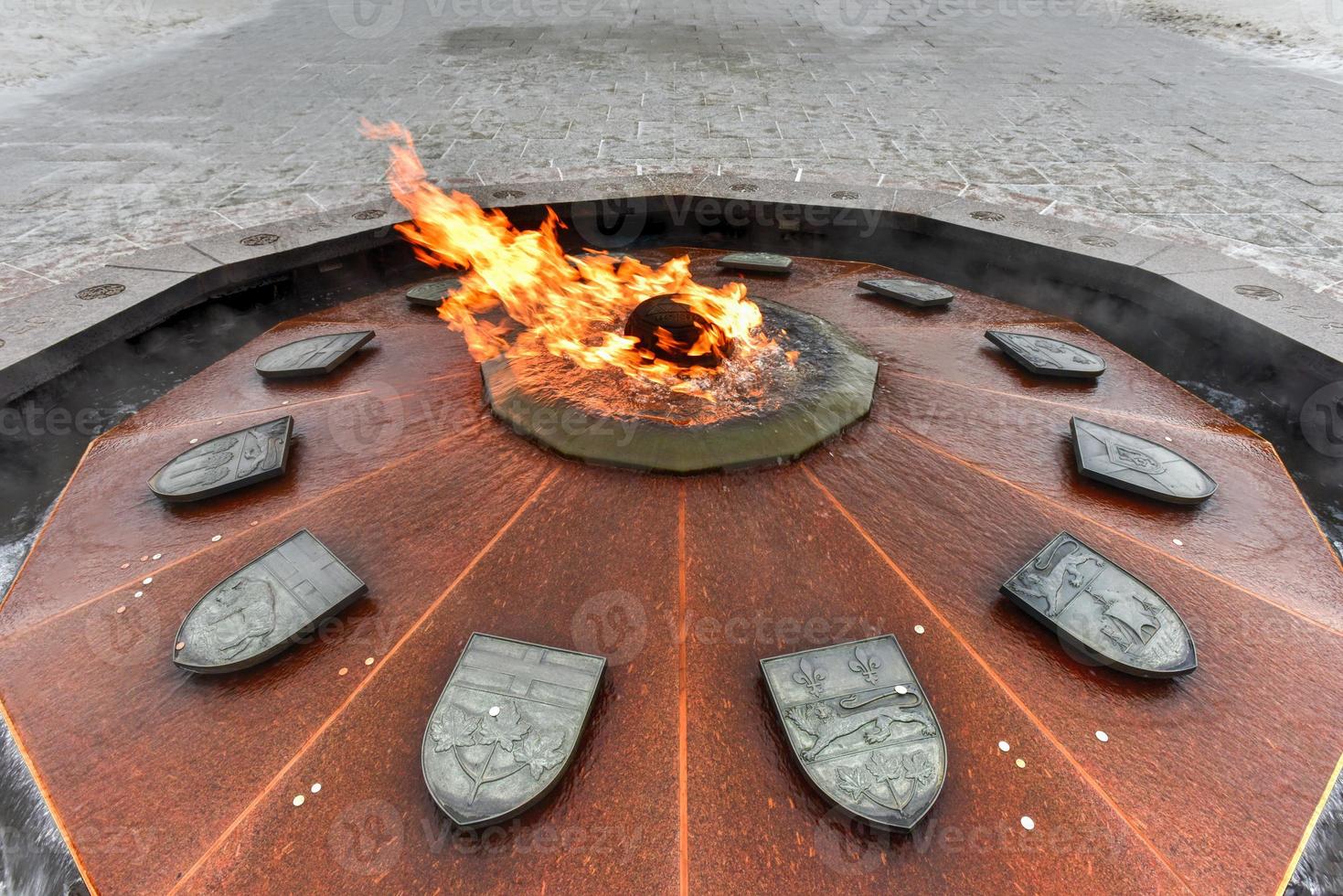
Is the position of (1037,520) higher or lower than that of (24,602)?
higher

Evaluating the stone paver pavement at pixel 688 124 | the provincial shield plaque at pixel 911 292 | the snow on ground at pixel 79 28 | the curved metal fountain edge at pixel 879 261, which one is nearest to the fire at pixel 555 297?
the curved metal fountain edge at pixel 879 261

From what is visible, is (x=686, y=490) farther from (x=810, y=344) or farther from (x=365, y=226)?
(x=365, y=226)

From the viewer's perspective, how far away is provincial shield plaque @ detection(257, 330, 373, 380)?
373 centimetres

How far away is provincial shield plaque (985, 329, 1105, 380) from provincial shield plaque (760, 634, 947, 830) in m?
2.36

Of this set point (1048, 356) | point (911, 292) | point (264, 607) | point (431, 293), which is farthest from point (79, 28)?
point (1048, 356)

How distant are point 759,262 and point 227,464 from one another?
12.7 ft

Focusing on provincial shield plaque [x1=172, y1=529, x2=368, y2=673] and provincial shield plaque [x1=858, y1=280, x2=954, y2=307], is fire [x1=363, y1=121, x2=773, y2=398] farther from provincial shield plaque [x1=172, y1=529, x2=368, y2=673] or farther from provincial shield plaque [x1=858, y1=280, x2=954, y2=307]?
provincial shield plaque [x1=172, y1=529, x2=368, y2=673]

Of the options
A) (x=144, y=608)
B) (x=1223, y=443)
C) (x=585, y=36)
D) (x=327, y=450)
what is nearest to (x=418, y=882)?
(x=144, y=608)

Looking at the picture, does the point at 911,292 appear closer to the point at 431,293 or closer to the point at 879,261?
the point at 879,261

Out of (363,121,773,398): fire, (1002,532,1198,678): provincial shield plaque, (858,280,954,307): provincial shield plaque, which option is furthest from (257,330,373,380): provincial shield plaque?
(1002,532,1198,678): provincial shield plaque

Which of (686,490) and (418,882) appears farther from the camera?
(686,490)

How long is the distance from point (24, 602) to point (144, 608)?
0.61 metres

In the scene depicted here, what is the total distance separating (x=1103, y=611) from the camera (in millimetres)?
2379

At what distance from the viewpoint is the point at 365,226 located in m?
4.85
